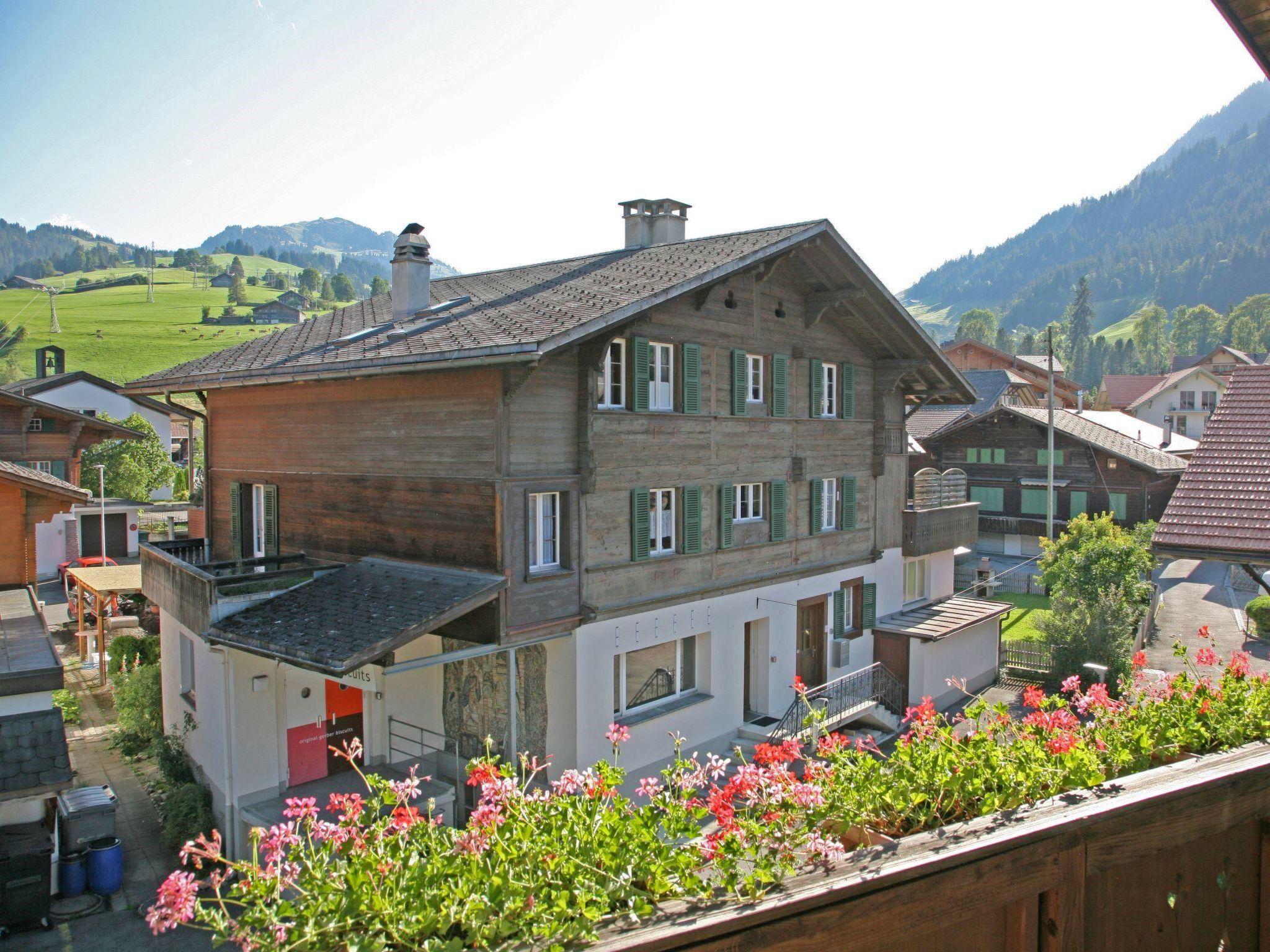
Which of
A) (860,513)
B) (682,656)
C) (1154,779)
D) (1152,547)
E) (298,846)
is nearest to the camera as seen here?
(1154,779)

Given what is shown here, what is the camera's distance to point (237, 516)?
63.1ft

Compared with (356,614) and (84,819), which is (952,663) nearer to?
(356,614)

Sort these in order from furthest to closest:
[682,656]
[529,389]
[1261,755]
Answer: [682,656] < [529,389] < [1261,755]

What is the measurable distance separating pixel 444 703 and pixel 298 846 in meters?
12.7

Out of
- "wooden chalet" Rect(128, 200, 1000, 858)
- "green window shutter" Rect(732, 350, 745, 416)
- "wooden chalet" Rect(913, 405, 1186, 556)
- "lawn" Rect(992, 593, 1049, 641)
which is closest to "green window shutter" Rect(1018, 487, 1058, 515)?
"wooden chalet" Rect(913, 405, 1186, 556)

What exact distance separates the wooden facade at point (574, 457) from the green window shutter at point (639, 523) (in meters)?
0.09

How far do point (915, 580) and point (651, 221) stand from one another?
11.6 meters

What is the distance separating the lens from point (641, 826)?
264cm

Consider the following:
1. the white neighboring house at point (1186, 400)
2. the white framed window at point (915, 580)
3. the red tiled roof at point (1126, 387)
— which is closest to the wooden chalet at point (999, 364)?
the white neighboring house at point (1186, 400)

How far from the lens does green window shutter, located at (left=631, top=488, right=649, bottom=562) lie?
15438mm

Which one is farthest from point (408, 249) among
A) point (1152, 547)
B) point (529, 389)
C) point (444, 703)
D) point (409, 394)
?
point (1152, 547)

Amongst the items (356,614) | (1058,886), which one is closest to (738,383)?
(356,614)

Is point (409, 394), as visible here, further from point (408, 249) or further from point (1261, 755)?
point (1261, 755)

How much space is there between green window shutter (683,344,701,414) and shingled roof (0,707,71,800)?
10.3 m
